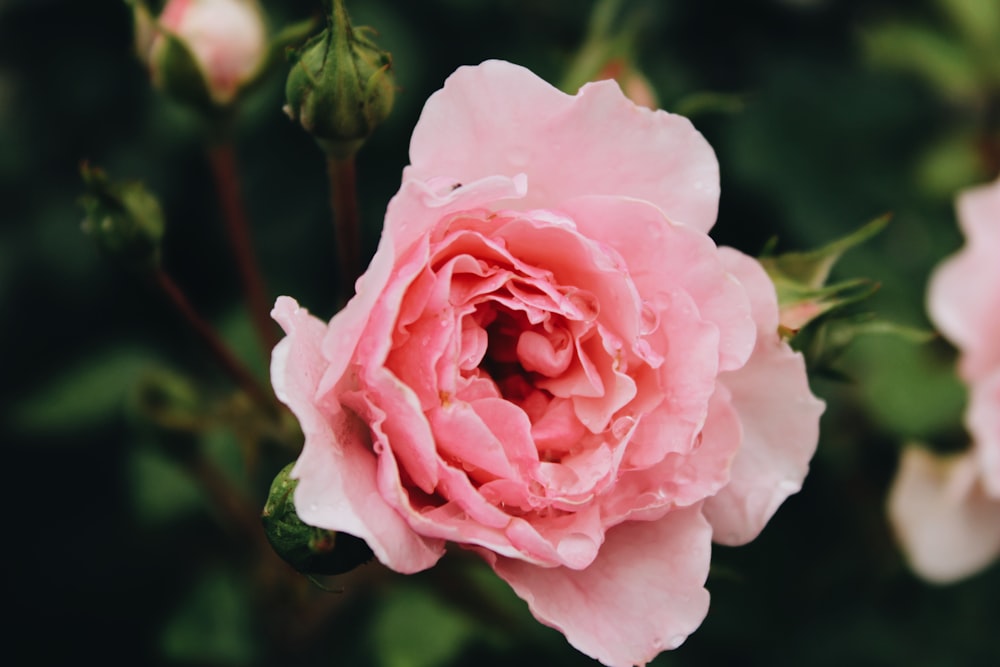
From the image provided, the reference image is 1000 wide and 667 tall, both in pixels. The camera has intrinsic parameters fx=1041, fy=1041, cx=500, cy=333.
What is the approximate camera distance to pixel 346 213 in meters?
0.96

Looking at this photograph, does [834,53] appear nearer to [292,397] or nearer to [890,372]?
[890,372]

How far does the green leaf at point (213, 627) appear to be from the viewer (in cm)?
137

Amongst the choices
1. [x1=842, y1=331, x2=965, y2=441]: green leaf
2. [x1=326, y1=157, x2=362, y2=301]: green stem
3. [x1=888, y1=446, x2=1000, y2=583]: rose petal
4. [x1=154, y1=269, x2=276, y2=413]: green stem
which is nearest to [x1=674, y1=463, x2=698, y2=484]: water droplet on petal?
[x1=326, y1=157, x2=362, y2=301]: green stem

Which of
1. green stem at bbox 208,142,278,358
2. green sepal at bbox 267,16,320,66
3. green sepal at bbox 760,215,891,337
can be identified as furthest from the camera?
green stem at bbox 208,142,278,358

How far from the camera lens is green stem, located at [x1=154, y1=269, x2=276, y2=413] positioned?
104cm

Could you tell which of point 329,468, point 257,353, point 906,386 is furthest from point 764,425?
point 257,353

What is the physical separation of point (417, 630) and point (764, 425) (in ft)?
1.97

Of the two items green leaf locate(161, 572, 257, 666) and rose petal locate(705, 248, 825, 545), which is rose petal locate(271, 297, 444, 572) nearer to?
rose petal locate(705, 248, 825, 545)

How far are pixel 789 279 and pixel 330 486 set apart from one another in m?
0.50

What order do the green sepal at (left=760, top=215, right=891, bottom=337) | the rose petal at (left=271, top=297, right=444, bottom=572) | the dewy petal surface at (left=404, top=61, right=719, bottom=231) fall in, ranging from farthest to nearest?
the green sepal at (left=760, top=215, right=891, bottom=337) → the dewy petal surface at (left=404, top=61, right=719, bottom=231) → the rose petal at (left=271, top=297, right=444, bottom=572)

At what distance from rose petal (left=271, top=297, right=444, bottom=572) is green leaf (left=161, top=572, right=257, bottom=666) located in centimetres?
73

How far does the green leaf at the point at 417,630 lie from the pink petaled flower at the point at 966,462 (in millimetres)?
571

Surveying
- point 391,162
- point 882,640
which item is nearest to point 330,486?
point 391,162

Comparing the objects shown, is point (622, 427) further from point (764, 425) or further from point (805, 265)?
point (805, 265)
